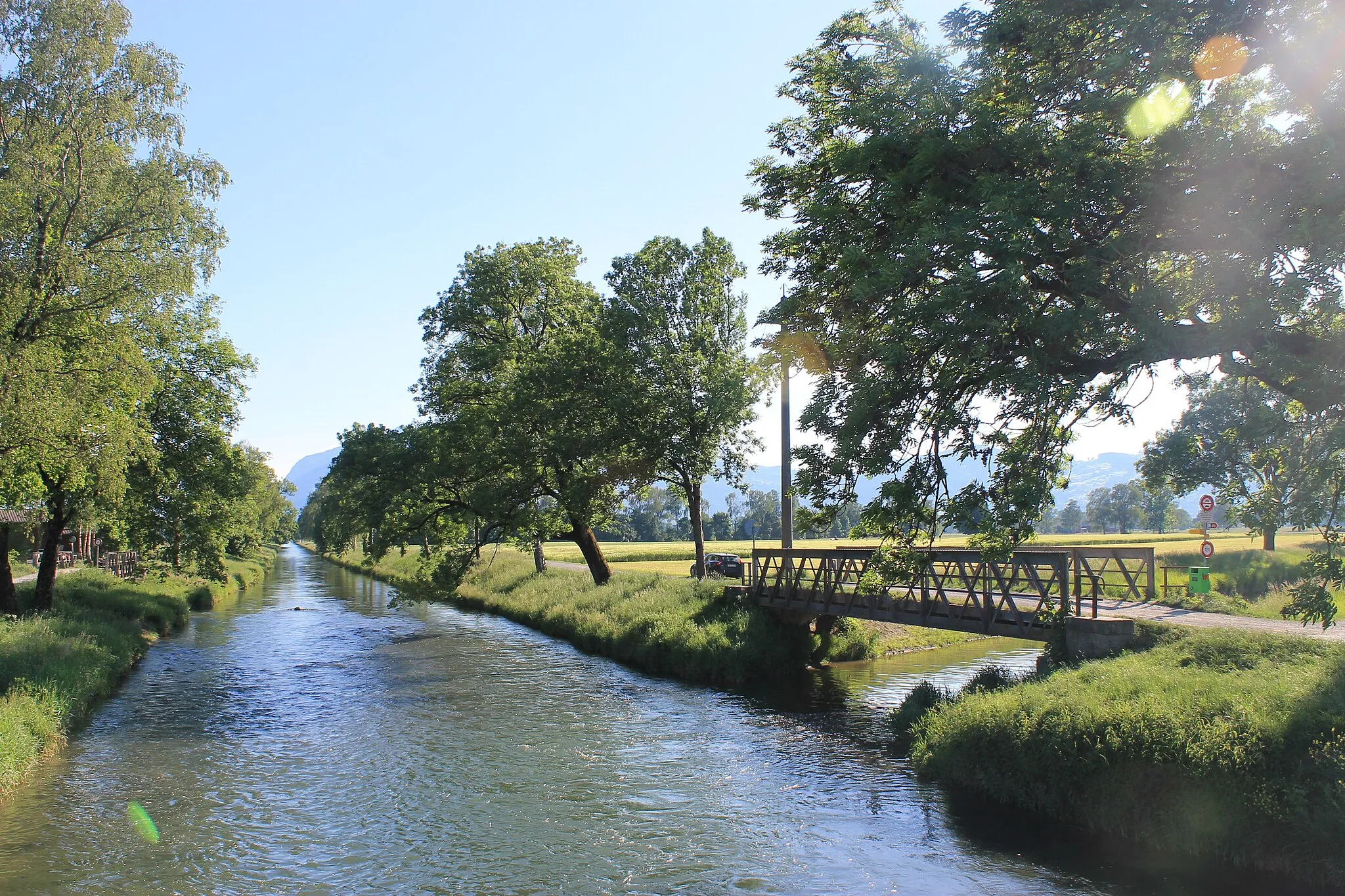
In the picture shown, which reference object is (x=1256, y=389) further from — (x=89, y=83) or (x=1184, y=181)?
(x=89, y=83)

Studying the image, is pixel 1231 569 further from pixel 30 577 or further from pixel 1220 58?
pixel 30 577

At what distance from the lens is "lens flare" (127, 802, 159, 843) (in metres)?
12.3

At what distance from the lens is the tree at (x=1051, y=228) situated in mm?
Result: 10844

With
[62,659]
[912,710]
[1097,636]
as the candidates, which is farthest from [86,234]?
[1097,636]

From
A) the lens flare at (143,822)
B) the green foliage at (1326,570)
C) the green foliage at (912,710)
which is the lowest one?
the lens flare at (143,822)

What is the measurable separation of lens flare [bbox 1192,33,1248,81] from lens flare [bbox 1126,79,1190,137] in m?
0.49

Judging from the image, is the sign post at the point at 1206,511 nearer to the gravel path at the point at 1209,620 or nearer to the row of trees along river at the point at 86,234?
the gravel path at the point at 1209,620

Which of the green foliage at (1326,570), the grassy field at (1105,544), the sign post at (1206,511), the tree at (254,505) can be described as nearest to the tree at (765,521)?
the grassy field at (1105,544)

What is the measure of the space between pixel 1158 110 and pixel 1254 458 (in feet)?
16.4

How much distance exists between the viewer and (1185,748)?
11109 millimetres

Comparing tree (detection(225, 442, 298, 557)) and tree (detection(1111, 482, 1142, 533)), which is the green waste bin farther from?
tree (detection(1111, 482, 1142, 533))

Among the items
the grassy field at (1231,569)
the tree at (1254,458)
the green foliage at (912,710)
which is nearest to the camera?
the tree at (1254,458)

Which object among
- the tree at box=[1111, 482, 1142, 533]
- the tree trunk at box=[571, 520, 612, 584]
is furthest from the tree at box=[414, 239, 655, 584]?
the tree at box=[1111, 482, 1142, 533]

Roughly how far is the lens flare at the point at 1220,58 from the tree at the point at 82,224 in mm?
20002
